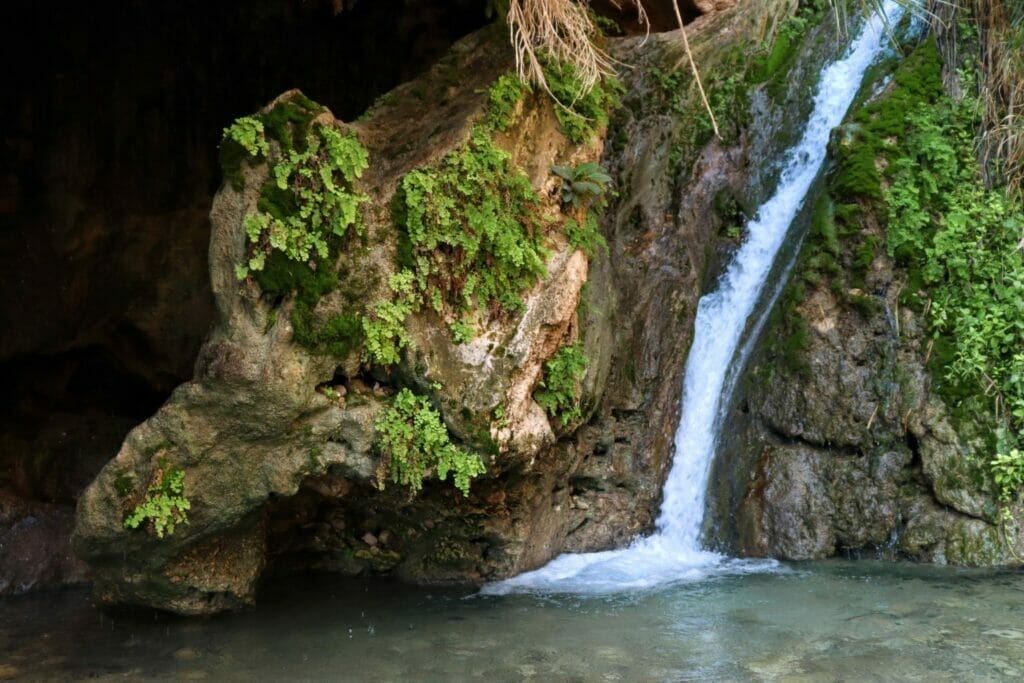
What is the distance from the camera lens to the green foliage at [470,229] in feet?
22.1

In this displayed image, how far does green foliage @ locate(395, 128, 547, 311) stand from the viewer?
6.75m

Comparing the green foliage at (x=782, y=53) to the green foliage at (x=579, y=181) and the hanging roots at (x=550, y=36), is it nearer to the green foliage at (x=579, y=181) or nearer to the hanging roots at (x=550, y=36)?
the hanging roots at (x=550, y=36)

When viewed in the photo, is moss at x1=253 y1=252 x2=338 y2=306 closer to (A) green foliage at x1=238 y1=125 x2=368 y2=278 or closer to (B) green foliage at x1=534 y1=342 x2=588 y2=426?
(A) green foliage at x1=238 y1=125 x2=368 y2=278

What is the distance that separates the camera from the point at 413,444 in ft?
22.2

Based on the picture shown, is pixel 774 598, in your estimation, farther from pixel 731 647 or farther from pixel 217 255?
pixel 217 255

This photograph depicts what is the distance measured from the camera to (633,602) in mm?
7312

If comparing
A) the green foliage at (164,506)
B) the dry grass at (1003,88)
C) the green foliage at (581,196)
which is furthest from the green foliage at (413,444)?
the dry grass at (1003,88)

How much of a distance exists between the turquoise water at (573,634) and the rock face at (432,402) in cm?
52

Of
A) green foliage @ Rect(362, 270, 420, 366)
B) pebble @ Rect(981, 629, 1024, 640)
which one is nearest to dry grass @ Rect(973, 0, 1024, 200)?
pebble @ Rect(981, 629, 1024, 640)

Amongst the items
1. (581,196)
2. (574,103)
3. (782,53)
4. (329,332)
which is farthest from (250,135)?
(782,53)

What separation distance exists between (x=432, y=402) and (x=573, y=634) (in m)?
1.94

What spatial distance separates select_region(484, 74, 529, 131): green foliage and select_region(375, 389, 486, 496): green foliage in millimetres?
2270

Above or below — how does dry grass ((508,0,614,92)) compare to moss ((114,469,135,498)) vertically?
above

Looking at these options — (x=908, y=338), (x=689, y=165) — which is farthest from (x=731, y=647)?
(x=689, y=165)
